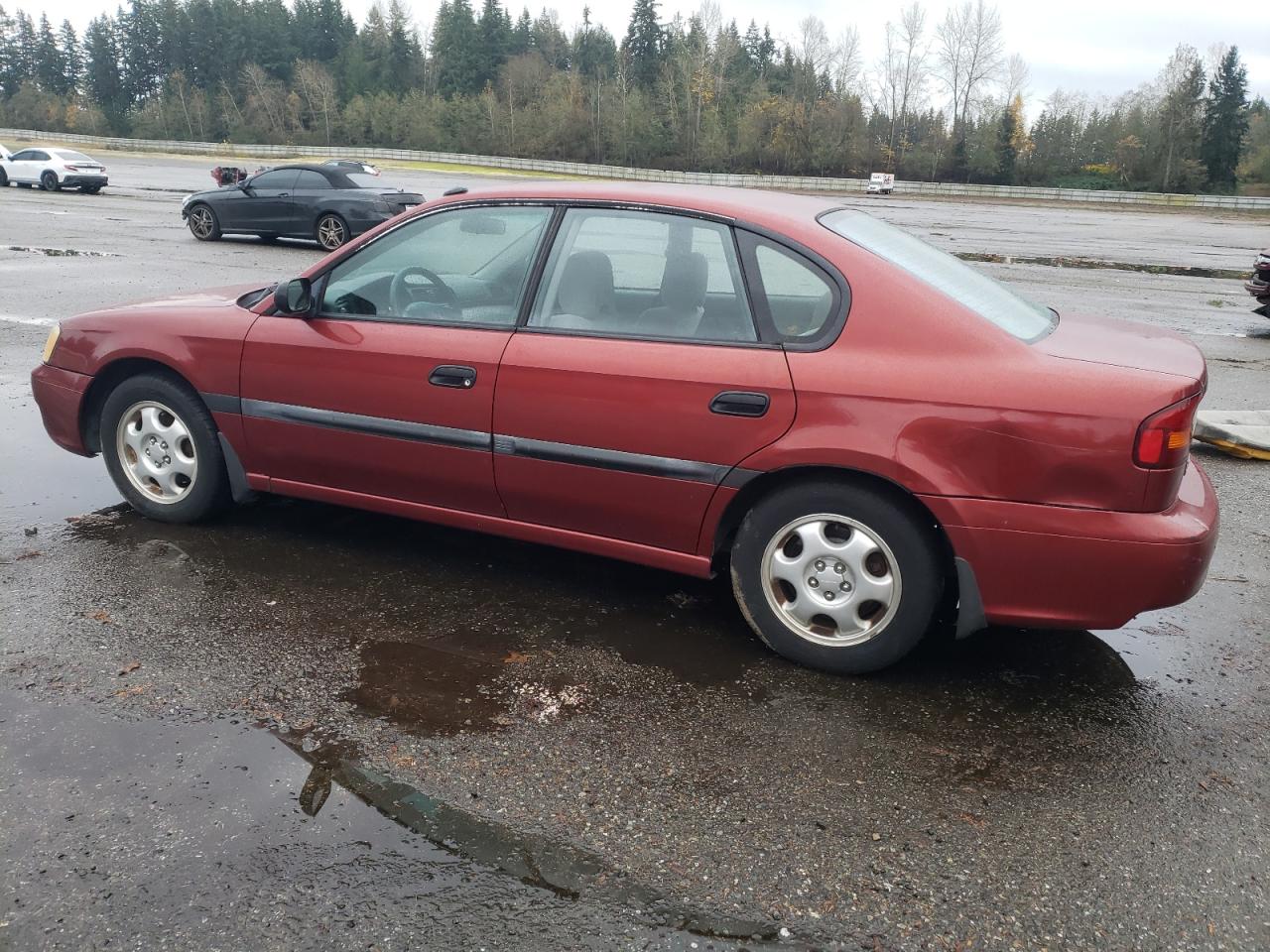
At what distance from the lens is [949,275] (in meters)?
3.83

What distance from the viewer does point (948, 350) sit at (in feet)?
10.8

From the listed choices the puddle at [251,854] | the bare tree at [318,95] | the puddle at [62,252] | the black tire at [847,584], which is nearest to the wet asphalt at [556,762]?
the puddle at [251,854]

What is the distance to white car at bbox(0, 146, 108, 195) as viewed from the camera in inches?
1157

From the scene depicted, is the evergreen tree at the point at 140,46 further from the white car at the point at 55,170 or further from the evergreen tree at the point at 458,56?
the white car at the point at 55,170

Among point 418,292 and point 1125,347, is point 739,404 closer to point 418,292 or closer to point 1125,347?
point 1125,347

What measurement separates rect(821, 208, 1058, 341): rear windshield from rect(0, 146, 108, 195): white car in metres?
31.3

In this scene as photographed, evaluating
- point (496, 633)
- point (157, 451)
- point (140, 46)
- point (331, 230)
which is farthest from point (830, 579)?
point (140, 46)

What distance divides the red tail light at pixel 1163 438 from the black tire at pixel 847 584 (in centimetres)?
69

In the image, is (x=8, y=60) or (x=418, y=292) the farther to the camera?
(x=8, y=60)

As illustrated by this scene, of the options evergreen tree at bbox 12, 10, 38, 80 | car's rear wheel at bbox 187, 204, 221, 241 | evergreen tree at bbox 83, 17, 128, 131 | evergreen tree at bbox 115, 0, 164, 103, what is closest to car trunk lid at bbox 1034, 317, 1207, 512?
car's rear wheel at bbox 187, 204, 221, 241

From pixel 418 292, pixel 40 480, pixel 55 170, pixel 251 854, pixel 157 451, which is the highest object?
pixel 55 170

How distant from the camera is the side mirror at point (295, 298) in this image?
4.23m

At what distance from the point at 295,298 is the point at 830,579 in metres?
2.52

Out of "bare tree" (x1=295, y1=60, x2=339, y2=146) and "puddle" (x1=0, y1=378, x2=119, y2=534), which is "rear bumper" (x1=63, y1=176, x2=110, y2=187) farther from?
"bare tree" (x1=295, y1=60, x2=339, y2=146)
